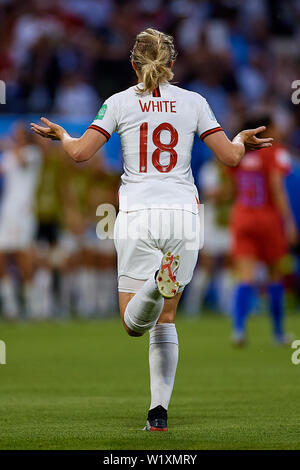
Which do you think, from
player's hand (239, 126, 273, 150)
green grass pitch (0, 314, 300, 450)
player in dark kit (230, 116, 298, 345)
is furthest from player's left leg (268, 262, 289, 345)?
player's hand (239, 126, 273, 150)

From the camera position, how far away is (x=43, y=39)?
62.0 feet

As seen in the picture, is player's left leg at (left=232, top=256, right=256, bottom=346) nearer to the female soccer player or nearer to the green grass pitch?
the green grass pitch

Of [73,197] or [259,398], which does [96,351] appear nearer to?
[259,398]

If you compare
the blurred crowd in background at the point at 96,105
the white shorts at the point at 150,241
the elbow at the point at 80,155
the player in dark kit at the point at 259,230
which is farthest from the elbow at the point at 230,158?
the blurred crowd in background at the point at 96,105

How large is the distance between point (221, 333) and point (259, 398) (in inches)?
241

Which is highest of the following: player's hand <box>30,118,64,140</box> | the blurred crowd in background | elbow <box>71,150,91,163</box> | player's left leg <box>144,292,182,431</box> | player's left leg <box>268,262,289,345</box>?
the blurred crowd in background

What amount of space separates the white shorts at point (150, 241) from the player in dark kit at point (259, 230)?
19.9ft

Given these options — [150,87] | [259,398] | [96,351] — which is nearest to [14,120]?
[96,351]

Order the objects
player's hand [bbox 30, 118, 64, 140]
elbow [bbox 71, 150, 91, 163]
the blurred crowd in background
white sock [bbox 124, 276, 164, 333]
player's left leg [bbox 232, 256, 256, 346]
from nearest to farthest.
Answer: white sock [bbox 124, 276, 164, 333]
elbow [bbox 71, 150, 91, 163]
player's hand [bbox 30, 118, 64, 140]
player's left leg [bbox 232, 256, 256, 346]
the blurred crowd in background

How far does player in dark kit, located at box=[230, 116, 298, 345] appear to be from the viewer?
12.0 metres

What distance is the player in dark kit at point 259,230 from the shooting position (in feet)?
39.4

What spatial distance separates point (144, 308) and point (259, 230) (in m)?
6.71

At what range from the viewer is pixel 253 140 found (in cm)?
623

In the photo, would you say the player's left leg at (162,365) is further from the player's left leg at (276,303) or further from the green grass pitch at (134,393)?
the player's left leg at (276,303)
